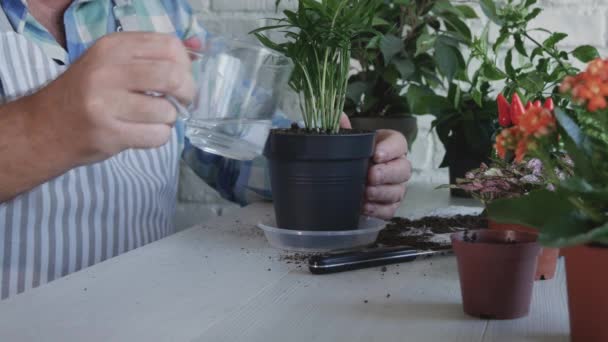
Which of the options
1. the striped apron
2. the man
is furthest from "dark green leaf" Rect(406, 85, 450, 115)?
the striped apron

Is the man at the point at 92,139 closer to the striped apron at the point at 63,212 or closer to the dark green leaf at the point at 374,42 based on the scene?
the striped apron at the point at 63,212

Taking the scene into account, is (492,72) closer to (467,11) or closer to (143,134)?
(467,11)

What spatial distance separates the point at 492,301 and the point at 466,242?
5 cm

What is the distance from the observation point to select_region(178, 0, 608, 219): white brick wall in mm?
1540

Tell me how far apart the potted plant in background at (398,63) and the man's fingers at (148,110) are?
71 centimetres

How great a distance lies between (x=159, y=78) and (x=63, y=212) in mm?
527

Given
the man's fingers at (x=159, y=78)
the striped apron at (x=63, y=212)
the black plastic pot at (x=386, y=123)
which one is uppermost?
the man's fingers at (x=159, y=78)

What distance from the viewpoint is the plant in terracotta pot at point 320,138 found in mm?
882

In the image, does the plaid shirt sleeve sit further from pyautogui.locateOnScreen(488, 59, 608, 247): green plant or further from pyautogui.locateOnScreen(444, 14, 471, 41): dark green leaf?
pyautogui.locateOnScreen(488, 59, 608, 247): green plant

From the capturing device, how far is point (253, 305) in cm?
68

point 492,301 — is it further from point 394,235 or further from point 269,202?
point 269,202

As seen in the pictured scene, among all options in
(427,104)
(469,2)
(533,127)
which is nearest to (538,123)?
(533,127)

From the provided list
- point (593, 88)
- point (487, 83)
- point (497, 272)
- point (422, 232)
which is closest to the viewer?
point (593, 88)

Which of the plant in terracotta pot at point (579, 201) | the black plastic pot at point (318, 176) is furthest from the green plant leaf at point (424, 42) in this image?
the plant in terracotta pot at point (579, 201)
